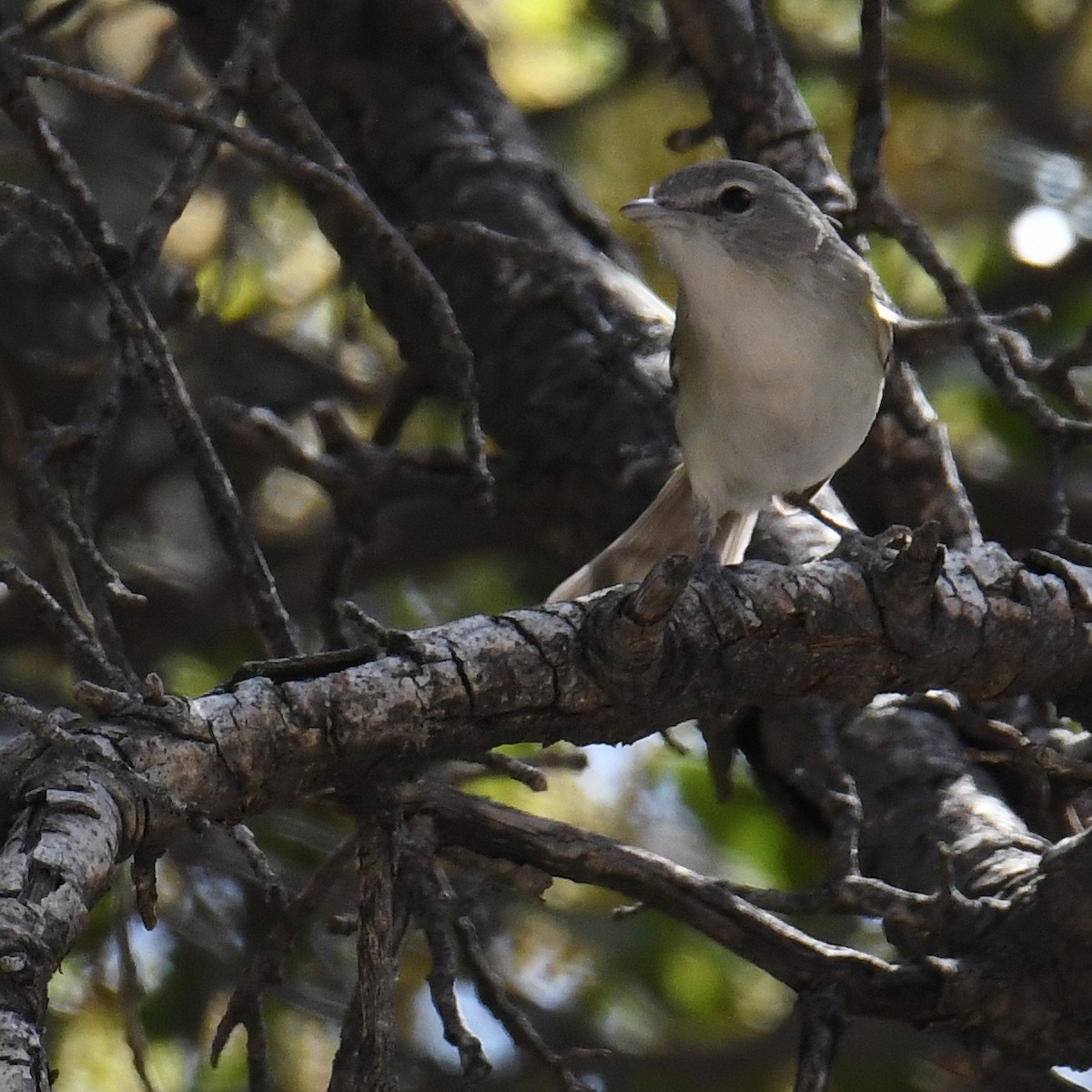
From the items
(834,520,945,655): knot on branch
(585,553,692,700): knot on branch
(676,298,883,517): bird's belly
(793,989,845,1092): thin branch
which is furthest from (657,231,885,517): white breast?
(793,989,845,1092): thin branch

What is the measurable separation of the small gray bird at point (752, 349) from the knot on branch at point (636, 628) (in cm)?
113

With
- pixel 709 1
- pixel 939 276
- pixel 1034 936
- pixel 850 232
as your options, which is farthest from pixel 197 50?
pixel 1034 936

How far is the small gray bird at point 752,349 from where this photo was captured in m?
3.14

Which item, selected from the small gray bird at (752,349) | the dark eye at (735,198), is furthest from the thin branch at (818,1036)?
the dark eye at (735,198)

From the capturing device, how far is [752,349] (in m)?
3.17

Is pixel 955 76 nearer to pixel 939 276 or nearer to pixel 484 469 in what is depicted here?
pixel 939 276

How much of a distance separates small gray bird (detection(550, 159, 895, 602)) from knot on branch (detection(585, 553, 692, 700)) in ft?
3.71

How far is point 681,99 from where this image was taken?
179 inches

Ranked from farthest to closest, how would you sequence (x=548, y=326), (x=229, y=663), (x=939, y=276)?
1. (x=229, y=663)
2. (x=548, y=326)
3. (x=939, y=276)

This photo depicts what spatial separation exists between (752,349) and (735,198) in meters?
0.33

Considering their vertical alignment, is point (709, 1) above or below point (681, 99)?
below

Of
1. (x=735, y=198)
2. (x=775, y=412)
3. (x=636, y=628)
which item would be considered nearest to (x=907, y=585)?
(x=636, y=628)

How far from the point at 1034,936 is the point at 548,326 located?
5.92 feet

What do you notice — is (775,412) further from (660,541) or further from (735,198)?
(735,198)
